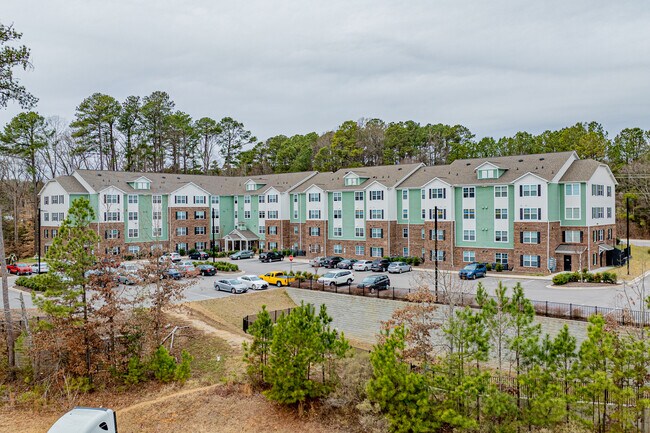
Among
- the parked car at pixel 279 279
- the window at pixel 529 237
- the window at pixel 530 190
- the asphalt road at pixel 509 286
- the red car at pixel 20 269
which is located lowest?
the asphalt road at pixel 509 286

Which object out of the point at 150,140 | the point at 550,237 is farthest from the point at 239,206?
the point at 550,237

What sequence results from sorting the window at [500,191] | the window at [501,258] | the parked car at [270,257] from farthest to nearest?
the parked car at [270,257] < the window at [500,191] < the window at [501,258]

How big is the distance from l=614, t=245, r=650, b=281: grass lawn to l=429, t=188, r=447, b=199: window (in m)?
15.1

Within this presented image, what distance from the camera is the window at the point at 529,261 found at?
3912 centimetres

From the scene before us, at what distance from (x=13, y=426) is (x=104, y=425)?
467 centimetres

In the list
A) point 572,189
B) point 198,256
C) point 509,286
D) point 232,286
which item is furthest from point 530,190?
point 198,256

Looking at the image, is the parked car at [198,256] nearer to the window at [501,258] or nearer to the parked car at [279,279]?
the parked car at [279,279]

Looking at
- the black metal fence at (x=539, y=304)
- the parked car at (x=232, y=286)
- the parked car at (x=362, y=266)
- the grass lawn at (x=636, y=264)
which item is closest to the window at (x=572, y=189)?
the grass lawn at (x=636, y=264)

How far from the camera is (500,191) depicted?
4166cm

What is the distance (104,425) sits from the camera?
11.5 m

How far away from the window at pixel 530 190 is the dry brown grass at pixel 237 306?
21.5 meters

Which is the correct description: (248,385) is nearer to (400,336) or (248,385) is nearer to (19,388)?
(400,336)

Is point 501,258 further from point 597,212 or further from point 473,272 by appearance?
point 597,212

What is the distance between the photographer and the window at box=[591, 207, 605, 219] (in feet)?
130
